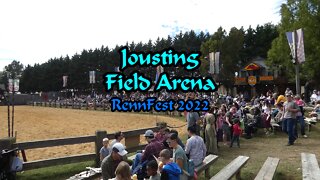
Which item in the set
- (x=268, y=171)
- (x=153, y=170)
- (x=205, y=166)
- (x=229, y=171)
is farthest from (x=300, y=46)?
(x=153, y=170)

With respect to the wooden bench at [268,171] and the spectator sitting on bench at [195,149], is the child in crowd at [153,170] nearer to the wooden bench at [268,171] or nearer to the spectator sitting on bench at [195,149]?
the spectator sitting on bench at [195,149]

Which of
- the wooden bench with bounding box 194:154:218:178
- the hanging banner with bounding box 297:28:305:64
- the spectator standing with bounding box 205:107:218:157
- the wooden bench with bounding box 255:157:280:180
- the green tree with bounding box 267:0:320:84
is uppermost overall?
the green tree with bounding box 267:0:320:84

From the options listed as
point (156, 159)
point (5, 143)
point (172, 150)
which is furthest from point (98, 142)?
point (156, 159)

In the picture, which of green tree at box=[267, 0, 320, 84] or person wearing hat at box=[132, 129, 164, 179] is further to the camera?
green tree at box=[267, 0, 320, 84]

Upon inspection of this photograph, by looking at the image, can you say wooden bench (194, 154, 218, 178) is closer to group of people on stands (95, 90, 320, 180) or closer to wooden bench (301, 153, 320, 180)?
group of people on stands (95, 90, 320, 180)

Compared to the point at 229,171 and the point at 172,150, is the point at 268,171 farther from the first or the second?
the point at 172,150

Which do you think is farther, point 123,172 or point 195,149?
point 195,149

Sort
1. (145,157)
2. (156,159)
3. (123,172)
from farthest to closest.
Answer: (145,157)
(156,159)
(123,172)

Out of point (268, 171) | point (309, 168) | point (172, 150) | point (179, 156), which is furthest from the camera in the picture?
point (268, 171)

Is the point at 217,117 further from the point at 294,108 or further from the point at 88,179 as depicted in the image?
the point at 88,179

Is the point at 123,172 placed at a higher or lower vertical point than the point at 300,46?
lower

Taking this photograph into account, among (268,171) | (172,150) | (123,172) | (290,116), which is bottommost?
(268,171)

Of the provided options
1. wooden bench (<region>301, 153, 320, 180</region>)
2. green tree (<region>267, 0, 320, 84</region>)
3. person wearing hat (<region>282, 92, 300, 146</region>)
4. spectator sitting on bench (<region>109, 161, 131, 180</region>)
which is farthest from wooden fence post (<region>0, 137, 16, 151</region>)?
green tree (<region>267, 0, 320, 84</region>)

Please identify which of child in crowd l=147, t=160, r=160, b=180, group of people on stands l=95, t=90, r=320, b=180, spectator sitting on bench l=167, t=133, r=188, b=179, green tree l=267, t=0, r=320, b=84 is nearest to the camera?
child in crowd l=147, t=160, r=160, b=180
